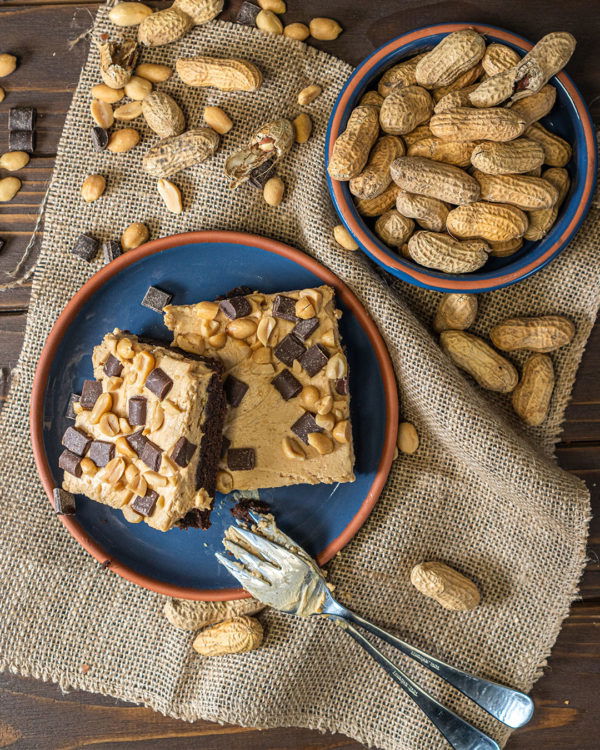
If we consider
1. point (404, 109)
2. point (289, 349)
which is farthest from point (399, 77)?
point (289, 349)

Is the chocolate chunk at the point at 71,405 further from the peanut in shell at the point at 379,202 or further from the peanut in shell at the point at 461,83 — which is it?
the peanut in shell at the point at 461,83

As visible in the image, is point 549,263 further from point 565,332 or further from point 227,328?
point 227,328

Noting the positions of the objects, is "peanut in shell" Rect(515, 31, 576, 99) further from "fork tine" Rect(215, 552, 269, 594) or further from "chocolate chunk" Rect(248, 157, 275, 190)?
"fork tine" Rect(215, 552, 269, 594)

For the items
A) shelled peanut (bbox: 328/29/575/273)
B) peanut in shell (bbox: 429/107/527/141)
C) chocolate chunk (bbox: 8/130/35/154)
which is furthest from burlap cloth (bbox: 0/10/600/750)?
peanut in shell (bbox: 429/107/527/141)

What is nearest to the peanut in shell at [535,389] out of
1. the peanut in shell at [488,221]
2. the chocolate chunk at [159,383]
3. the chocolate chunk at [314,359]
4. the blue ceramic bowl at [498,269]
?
the blue ceramic bowl at [498,269]

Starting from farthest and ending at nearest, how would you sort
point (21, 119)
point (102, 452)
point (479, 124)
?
point (21, 119) → point (102, 452) → point (479, 124)

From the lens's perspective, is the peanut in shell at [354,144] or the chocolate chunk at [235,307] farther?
the chocolate chunk at [235,307]

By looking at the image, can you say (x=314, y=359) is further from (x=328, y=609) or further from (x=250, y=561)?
(x=328, y=609)
